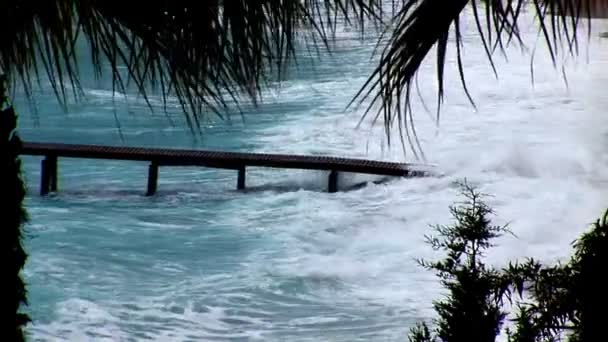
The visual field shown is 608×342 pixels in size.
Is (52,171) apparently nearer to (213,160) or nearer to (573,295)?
(213,160)

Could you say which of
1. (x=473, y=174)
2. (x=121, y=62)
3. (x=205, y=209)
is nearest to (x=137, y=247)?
(x=205, y=209)

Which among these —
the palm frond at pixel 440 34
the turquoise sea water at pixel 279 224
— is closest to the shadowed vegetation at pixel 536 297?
the palm frond at pixel 440 34

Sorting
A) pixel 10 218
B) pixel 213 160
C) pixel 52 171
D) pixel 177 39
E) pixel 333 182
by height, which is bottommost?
pixel 333 182

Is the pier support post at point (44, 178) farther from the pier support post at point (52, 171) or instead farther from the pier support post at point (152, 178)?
the pier support post at point (152, 178)

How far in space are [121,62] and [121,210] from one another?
10477mm

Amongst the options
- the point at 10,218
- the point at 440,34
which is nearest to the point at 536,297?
the point at 440,34

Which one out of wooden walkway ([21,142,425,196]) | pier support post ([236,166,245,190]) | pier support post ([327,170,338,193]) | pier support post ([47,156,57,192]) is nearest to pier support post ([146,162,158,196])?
wooden walkway ([21,142,425,196])

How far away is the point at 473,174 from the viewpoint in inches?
521

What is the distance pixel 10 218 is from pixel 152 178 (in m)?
9.75

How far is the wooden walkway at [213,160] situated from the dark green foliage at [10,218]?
8778 mm

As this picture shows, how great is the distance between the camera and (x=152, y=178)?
1185 centimetres

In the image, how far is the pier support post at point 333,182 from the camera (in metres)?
11.8

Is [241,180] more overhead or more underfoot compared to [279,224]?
more overhead

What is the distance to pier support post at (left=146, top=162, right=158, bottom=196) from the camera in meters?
11.6
